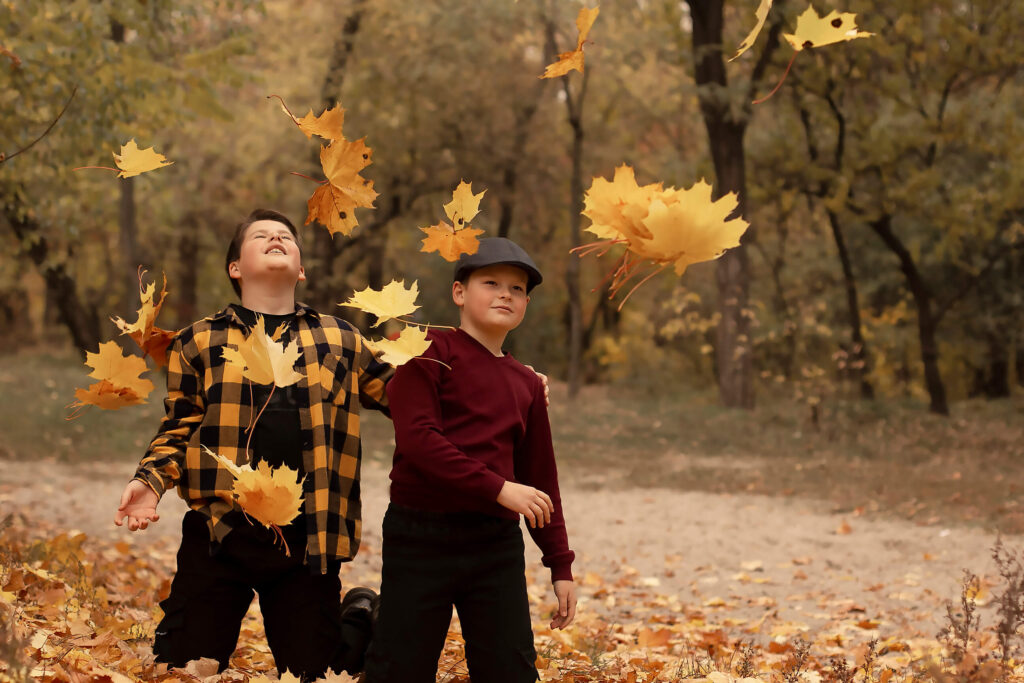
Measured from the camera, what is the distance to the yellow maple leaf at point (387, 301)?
263 centimetres

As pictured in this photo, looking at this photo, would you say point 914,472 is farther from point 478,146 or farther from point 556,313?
point 556,313

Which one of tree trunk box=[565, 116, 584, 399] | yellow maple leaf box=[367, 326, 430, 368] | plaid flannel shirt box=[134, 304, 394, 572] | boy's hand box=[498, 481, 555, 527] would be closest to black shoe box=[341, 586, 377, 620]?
plaid flannel shirt box=[134, 304, 394, 572]

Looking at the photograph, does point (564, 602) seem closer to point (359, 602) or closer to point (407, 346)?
point (359, 602)

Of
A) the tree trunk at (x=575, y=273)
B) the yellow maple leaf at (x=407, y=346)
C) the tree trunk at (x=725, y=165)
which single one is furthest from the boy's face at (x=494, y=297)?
the tree trunk at (x=575, y=273)

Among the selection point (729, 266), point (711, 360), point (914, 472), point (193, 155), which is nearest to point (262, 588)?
point (914, 472)

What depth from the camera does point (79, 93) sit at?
7.37 metres

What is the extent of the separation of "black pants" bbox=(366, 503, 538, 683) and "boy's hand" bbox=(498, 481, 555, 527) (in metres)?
0.24

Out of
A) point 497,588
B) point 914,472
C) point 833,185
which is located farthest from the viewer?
point 833,185

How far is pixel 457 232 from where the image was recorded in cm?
277

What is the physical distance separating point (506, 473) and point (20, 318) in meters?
36.9

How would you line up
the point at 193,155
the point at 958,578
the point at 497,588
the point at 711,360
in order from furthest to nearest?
the point at 711,360, the point at 193,155, the point at 958,578, the point at 497,588

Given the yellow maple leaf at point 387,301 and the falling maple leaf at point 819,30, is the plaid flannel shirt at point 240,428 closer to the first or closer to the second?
the yellow maple leaf at point 387,301

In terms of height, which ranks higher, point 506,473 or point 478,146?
point 478,146

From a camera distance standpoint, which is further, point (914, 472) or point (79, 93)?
point (914, 472)
